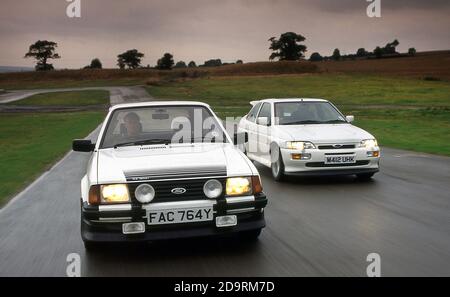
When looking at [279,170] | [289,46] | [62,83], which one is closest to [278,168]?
[279,170]

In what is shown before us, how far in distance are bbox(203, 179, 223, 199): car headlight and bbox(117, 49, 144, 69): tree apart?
160 meters

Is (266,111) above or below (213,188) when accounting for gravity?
above

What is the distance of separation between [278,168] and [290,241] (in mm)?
4526

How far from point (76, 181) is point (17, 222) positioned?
3.60 m

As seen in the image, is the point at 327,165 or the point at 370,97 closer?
the point at 327,165

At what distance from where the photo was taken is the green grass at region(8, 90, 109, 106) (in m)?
56.8

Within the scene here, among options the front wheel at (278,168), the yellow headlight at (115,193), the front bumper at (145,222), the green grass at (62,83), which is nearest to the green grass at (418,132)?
the front wheel at (278,168)

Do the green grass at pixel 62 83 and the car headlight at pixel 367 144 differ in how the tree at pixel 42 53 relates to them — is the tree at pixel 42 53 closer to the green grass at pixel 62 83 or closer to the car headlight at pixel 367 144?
the green grass at pixel 62 83

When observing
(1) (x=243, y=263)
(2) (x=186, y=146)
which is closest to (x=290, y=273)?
(1) (x=243, y=263)

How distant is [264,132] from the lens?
11.8 m

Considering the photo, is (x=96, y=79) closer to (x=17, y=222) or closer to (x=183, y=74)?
(x=183, y=74)

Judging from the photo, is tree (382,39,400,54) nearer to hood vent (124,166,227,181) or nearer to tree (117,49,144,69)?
tree (117,49,144,69)

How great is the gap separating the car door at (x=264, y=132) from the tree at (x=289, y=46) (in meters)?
125

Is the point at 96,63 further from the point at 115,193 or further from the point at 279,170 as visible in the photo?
the point at 115,193
